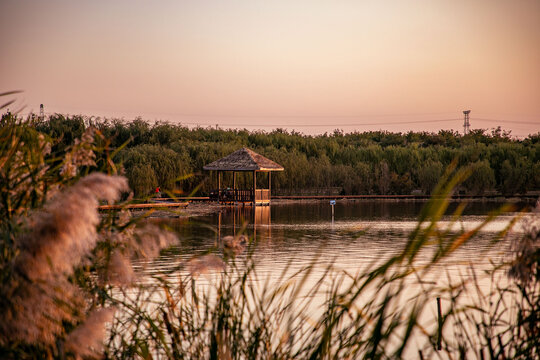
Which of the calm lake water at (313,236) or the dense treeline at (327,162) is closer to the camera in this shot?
the calm lake water at (313,236)

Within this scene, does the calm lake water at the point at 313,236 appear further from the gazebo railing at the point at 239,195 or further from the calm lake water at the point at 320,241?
the gazebo railing at the point at 239,195

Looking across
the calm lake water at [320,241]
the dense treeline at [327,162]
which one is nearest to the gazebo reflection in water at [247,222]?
the calm lake water at [320,241]

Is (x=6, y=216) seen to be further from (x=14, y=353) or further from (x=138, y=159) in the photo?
(x=138, y=159)

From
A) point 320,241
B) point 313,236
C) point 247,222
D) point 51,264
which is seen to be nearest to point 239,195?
point 313,236

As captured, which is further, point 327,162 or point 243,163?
point 327,162

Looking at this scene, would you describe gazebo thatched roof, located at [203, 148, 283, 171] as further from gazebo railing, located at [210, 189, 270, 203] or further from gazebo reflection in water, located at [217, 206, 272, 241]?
gazebo reflection in water, located at [217, 206, 272, 241]

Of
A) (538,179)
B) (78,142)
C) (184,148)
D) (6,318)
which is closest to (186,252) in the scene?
(78,142)

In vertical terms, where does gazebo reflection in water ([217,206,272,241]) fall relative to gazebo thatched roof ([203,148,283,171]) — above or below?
below

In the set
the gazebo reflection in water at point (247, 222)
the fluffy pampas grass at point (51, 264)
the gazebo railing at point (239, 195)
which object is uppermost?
the fluffy pampas grass at point (51, 264)

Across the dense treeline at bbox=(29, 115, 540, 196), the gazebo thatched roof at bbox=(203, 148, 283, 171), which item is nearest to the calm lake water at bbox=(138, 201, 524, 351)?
the gazebo thatched roof at bbox=(203, 148, 283, 171)

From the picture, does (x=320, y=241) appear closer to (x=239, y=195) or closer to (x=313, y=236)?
(x=313, y=236)

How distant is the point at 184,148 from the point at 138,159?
3.81m

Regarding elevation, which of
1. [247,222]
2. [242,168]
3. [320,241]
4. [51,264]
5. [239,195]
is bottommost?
[320,241]

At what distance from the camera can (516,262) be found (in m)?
2.55
